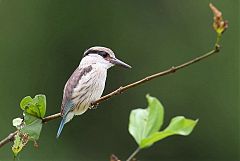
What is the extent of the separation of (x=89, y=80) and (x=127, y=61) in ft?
16.4

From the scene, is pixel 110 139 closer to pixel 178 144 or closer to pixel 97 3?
pixel 178 144

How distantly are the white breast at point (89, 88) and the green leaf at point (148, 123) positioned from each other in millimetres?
1553

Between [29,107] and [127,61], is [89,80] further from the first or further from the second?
[127,61]

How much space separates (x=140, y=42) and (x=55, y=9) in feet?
3.25

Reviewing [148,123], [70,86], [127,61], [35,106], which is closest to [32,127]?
[35,106]

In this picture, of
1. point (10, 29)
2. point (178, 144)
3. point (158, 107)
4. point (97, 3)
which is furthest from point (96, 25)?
point (158, 107)

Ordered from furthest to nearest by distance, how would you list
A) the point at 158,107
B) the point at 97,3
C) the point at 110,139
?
the point at 97,3 < the point at 110,139 < the point at 158,107

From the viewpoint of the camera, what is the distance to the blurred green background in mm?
7457

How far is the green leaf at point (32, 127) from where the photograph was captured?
1.12 meters

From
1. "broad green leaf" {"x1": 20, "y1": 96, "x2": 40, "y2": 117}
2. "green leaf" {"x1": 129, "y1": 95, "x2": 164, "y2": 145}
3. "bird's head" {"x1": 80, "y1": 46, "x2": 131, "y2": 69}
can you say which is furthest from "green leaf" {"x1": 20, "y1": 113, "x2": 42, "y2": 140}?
"bird's head" {"x1": 80, "y1": 46, "x2": 131, "y2": 69}

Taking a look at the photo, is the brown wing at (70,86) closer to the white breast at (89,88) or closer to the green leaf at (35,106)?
the white breast at (89,88)

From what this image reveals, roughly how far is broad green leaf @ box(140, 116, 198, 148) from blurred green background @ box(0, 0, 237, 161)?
6.38 m

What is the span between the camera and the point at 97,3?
8039 mm

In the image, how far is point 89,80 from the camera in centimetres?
250
